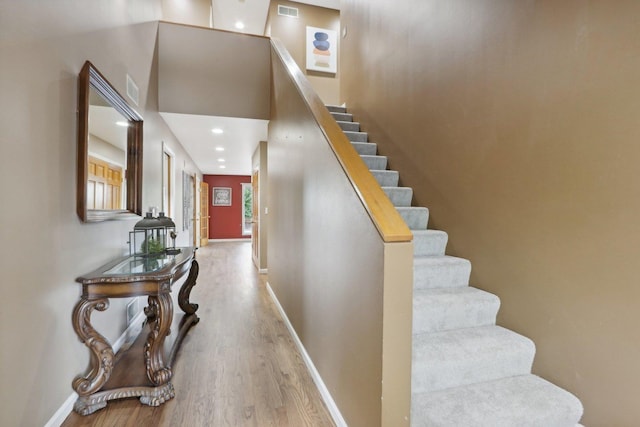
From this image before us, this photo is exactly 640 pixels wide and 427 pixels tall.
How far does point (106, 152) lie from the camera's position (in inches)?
83.8

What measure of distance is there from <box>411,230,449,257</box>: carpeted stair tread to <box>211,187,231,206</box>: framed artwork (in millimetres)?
9371

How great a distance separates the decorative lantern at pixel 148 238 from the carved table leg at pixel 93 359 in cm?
71

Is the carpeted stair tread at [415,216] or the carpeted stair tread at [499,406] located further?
the carpeted stair tread at [415,216]

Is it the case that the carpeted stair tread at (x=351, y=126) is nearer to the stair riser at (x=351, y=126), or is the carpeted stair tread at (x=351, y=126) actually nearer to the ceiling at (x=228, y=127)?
the stair riser at (x=351, y=126)

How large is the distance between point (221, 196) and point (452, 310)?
9.91 m

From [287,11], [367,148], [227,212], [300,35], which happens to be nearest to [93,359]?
[367,148]

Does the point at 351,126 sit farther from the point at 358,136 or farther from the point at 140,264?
the point at 140,264

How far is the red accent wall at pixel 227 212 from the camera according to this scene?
10539mm

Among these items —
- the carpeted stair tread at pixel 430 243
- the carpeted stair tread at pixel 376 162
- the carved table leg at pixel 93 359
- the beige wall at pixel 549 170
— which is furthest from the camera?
the carpeted stair tread at pixel 376 162

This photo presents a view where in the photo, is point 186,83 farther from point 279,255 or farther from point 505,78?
point 505,78

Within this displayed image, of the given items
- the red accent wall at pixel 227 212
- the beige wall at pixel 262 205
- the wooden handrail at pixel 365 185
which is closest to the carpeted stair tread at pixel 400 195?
the wooden handrail at pixel 365 185

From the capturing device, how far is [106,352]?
5.88ft

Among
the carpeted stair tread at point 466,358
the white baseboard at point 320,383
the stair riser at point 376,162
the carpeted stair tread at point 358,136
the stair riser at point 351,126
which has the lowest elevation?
the white baseboard at point 320,383

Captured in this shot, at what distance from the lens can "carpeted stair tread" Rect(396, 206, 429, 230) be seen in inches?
95.7
